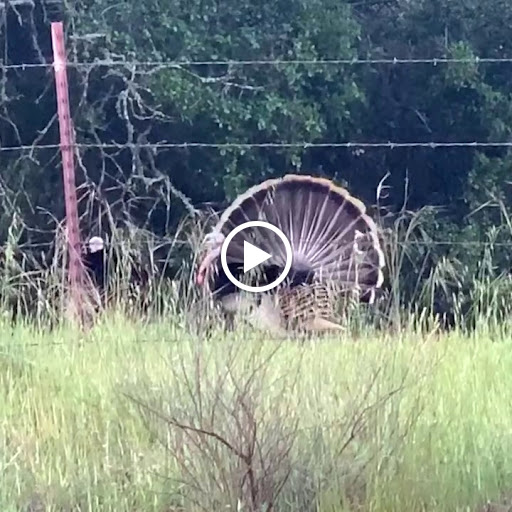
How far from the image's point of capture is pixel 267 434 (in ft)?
12.5

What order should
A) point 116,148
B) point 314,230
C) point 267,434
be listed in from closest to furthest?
point 267,434 < point 314,230 < point 116,148

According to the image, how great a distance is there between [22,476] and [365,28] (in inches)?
294

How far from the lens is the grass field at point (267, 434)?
3.81m

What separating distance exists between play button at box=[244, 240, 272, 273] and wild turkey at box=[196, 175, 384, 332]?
1.3 inches

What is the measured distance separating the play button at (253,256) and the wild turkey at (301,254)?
1.3 inches

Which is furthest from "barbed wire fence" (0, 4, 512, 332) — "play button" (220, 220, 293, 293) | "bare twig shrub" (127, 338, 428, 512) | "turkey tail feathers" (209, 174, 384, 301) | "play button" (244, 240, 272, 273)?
"bare twig shrub" (127, 338, 428, 512)

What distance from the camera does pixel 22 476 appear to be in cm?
416

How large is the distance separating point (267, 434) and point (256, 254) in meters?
2.44

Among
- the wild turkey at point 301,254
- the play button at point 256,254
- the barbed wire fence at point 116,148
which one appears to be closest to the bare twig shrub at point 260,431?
the wild turkey at point 301,254

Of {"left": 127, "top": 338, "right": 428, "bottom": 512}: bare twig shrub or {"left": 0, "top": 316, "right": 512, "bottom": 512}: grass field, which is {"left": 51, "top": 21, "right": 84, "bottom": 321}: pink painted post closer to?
{"left": 0, "top": 316, "right": 512, "bottom": 512}: grass field

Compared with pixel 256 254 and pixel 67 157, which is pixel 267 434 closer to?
pixel 256 254

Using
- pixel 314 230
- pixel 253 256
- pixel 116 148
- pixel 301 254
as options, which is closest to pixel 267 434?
pixel 253 256

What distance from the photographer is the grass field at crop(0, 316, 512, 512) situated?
12.5ft

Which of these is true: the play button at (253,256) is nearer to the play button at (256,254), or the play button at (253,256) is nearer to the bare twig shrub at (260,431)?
the play button at (256,254)
